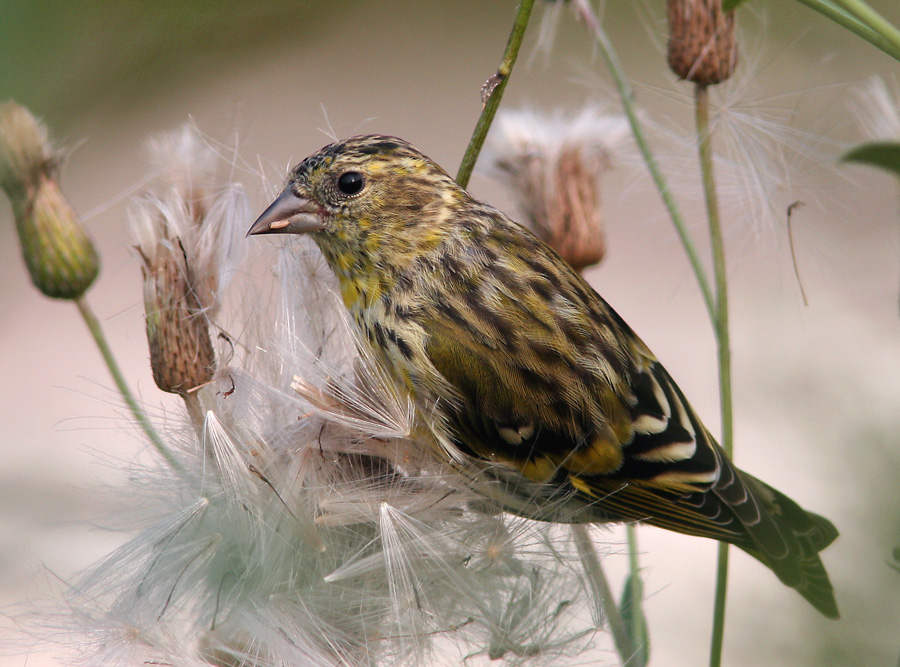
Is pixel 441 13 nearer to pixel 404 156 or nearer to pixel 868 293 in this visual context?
pixel 868 293

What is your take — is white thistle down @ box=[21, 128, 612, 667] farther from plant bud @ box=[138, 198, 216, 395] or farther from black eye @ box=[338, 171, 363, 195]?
black eye @ box=[338, 171, 363, 195]

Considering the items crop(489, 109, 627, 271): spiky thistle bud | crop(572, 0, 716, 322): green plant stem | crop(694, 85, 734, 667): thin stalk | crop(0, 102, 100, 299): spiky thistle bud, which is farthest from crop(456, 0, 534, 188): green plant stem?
crop(0, 102, 100, 299): spiky thistle bud

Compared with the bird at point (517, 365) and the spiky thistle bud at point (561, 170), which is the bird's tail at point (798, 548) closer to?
the bird at point (517, 365)

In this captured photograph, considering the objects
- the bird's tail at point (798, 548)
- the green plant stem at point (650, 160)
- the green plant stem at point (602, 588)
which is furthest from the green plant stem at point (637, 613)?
the green plant stem at point (650, 160)

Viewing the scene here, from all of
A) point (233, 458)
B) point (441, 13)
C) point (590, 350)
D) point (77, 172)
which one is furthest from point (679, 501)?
point (441, 13)

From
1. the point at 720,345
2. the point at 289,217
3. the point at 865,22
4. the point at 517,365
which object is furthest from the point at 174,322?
the point at 865,22

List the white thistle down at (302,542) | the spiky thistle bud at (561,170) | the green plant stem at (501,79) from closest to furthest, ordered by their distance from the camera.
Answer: the green plant stem at (501,79) → the white thistle down at (302,542) → the spiky thistle bud at (561,170)

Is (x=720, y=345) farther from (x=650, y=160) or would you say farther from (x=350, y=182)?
(x=350, y=182)
